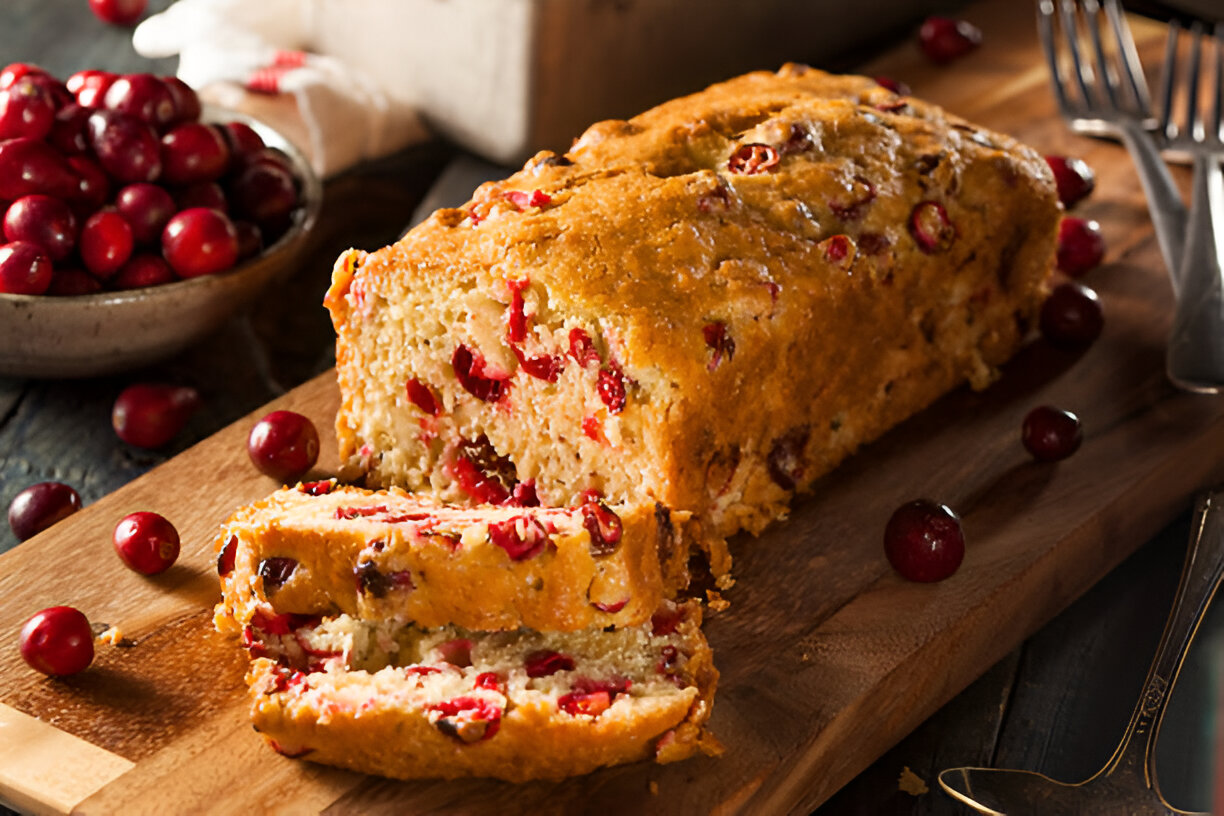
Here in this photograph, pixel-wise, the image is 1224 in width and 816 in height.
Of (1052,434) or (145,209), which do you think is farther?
(145,209)

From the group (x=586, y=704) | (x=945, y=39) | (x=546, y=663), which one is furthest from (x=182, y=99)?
(x=945, y=39)

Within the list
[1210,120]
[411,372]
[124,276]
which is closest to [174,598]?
[411,372]

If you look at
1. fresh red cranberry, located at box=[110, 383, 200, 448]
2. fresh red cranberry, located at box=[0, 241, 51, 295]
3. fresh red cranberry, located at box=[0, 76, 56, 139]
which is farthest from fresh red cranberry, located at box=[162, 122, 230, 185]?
fresh red cranberry, located at box=[110, 383, 200, 448]

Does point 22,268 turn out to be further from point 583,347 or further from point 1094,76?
point 1094,76

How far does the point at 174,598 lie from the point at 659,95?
281 cm

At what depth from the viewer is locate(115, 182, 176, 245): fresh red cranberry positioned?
4.05 m

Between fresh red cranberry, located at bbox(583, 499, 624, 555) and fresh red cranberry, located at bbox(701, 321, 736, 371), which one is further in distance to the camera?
fresh red cranberry, located at bbox(701, 321, 736, 371)

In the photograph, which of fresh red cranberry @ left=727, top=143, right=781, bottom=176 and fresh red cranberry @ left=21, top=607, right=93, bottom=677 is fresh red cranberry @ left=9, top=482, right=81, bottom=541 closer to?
fresh red cranberry @ left=21, top=607, right=93, bottom=677

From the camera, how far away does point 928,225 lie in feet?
12.5

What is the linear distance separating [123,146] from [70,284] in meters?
0.44

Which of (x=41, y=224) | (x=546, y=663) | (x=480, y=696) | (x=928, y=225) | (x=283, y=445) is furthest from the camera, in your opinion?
(x=41, y=224)

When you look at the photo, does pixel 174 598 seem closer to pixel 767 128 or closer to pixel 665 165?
pixel 665 165

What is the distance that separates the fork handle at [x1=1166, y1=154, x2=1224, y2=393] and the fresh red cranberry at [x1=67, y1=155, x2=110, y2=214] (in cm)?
309

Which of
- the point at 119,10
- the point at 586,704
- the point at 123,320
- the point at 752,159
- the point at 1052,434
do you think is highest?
the point at 752,159
